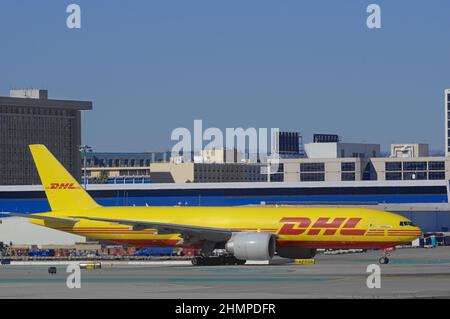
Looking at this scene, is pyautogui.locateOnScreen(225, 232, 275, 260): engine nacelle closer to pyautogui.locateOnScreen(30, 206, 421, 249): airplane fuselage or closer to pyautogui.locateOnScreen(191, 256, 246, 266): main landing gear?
pyautogui.locateOnScreen(191, 256, 246, 266): main landing gear

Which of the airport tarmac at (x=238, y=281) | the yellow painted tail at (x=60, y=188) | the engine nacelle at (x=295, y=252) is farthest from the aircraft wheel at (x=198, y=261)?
the yellow painted tail at (x=60, y=188)

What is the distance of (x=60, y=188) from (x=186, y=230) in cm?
1332

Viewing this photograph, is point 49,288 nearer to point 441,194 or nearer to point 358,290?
point 358,290

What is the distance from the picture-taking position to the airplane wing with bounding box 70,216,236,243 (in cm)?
9444

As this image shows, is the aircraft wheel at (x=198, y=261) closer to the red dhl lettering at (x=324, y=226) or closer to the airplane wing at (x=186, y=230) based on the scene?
the airplane wing at (x=186, y=230)

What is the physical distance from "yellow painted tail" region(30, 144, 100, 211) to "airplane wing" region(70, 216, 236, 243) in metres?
5.45

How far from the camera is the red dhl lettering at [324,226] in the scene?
9269 centimetres

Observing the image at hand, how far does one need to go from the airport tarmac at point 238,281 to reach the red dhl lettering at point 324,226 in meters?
2.45

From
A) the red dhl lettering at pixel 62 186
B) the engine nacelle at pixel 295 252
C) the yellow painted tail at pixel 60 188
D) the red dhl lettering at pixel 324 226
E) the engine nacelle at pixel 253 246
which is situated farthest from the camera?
the red dhl lettering at pixel 62 186

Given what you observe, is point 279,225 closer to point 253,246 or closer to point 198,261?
point 253,246

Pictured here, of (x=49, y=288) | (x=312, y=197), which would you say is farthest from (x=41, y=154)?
(x=312, y=197)

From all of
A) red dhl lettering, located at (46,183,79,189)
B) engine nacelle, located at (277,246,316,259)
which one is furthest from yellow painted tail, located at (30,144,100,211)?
engine nacelle, located at (277,246,316,259)
